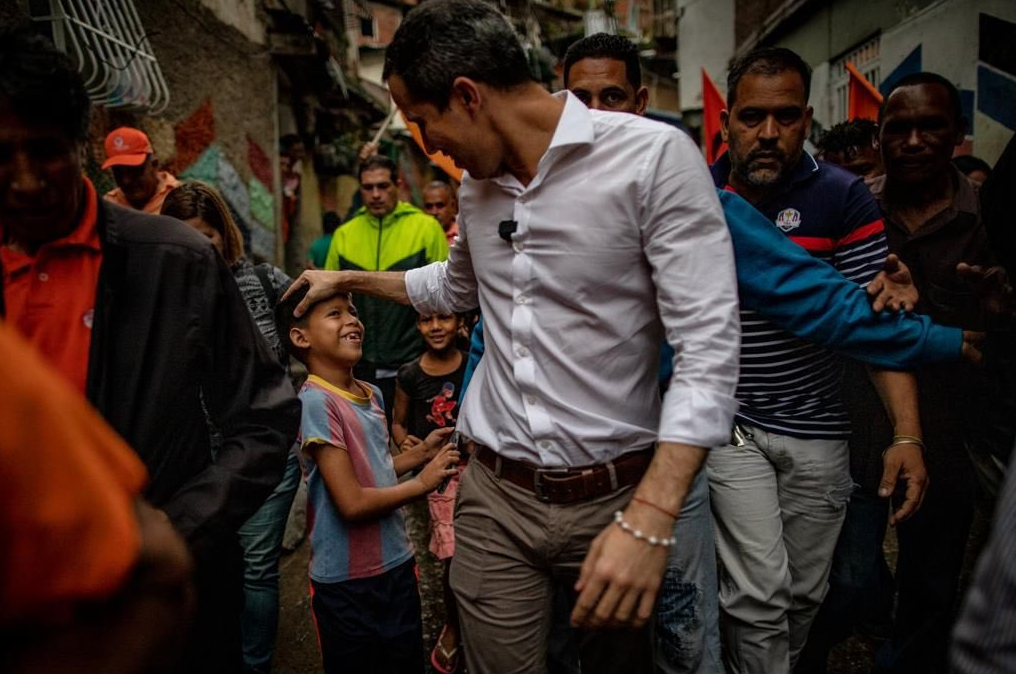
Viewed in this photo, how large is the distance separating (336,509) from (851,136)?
3.83 meters

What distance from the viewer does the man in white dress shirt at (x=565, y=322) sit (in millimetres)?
1463

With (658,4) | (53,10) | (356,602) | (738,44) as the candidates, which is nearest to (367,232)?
(53,10)

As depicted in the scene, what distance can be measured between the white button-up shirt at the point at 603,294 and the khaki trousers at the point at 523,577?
0.42ft

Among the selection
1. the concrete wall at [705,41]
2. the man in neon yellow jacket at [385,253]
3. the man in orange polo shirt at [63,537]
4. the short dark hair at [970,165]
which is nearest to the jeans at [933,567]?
the man in orange polo shirt at [63,537]

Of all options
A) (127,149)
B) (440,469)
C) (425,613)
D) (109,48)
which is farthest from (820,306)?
(109,48)

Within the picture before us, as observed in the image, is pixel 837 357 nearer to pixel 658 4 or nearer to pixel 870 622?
pixel 870 622

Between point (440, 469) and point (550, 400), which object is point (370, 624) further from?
point (550, 400)

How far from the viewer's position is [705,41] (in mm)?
16000

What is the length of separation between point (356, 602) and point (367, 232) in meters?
2.96

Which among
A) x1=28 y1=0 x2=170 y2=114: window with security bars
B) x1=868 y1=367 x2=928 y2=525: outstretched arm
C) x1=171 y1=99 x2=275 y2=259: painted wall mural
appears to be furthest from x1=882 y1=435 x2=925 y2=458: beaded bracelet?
x1=171 y1=99 x2=275 y2=259: painted wall mural

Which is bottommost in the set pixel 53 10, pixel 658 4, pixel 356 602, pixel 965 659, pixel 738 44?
pixel 356 602

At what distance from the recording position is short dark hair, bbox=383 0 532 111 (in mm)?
1604

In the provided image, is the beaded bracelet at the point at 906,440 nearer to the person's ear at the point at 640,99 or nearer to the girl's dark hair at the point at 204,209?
the person's ear at the point at 640,99

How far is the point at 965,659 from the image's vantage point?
81 centimetres
